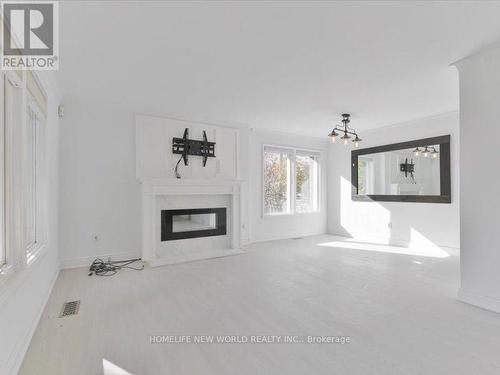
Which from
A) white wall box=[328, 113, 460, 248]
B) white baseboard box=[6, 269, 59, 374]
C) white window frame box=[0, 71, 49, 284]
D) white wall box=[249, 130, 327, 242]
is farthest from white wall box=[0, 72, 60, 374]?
white wall box=[328, 113, 460, 248]

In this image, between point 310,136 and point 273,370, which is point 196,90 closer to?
point 273,370

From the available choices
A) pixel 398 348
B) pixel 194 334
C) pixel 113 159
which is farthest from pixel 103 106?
pixel 398 348

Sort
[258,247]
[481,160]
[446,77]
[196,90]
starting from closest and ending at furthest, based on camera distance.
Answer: [481,160] → [446,77] → [196,90] → [258,247]

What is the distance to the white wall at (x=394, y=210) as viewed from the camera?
4.80 meters

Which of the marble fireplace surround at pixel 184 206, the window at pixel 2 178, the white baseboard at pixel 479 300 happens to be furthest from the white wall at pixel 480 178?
the window at pixel 2 178

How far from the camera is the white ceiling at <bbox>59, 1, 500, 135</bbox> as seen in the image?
2045 millimetres

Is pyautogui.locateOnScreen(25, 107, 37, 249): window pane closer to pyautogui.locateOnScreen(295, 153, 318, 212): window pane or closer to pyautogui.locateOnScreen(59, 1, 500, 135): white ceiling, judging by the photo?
pyautogui.locateOnScreen(59, 1, 500, 135): white ceiling

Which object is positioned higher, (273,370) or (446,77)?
(446,77)

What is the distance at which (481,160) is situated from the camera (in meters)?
2.65

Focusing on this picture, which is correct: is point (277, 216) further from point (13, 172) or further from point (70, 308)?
point (13, 172)

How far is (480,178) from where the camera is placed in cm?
265

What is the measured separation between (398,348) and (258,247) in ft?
11.6
